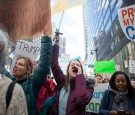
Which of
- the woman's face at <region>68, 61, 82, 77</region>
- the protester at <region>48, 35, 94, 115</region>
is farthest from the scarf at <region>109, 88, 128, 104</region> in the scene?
the woman's face at <region>68, 61, 82, 77</region>

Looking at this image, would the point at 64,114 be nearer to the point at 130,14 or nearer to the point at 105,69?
the point at 130,14

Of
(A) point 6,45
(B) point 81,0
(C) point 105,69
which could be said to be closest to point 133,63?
(C) point 105,69

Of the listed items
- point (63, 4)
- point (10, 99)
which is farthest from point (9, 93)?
point (63, 4)

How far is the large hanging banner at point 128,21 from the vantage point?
493cm

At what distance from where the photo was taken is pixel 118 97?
3.52 meters

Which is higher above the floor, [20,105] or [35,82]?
[35,82]

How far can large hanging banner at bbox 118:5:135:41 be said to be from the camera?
493 centimetres

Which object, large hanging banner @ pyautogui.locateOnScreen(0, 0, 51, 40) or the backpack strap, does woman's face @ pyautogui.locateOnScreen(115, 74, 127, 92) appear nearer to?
large hanging banner @ pyautogui.locateOnScreen(0, 0, 51, 40)

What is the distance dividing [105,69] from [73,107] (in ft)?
21.7

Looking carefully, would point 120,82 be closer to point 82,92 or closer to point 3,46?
point 82,92

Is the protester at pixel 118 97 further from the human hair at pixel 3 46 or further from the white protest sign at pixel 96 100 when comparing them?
the human hair at pixel 3 46

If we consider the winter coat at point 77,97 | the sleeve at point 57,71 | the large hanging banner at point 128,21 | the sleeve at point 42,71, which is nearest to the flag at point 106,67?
the large hanging banner at point 128,21

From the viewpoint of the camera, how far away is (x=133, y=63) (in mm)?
8094

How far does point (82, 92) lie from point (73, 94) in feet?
0.58
